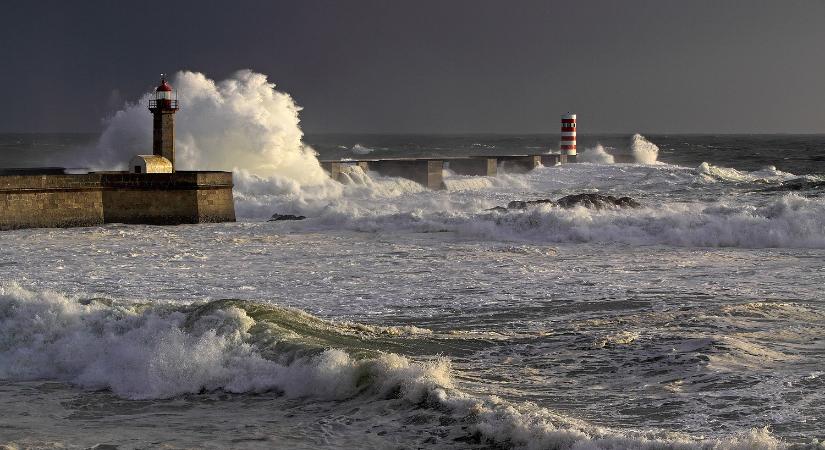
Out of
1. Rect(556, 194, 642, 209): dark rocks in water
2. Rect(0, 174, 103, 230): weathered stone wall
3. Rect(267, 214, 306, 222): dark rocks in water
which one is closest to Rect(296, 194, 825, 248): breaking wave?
Rect(556, 194, 642, 209): dark rocks in water

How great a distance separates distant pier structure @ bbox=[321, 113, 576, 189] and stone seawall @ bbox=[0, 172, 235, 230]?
8652 millimetres

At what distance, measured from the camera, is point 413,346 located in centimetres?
655

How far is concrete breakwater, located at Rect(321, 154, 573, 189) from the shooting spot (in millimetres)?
25984

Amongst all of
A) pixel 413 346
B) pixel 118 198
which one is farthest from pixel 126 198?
pixel 413 346

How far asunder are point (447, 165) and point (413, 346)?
83.9ft

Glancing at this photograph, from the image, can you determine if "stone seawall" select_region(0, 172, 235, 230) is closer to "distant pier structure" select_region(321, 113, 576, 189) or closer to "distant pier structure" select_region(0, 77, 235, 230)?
"distant pier structure" select_region(0, 77, 235, 230)

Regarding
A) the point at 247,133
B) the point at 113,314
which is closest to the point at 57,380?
the point at 113,314

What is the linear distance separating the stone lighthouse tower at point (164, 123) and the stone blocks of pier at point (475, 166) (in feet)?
46.9

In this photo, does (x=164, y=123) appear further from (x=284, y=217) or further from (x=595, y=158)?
(x=595, y=158)

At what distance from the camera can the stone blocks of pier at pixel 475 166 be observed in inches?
1214

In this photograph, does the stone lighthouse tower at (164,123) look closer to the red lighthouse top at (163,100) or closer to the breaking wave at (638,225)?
the red lighthouse top at (163,100)

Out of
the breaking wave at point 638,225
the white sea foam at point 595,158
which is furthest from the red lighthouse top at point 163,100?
the white sea foam at point 595,158

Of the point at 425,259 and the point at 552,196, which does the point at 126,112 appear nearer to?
the point at 552,196

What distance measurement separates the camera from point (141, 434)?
15.8 feet
